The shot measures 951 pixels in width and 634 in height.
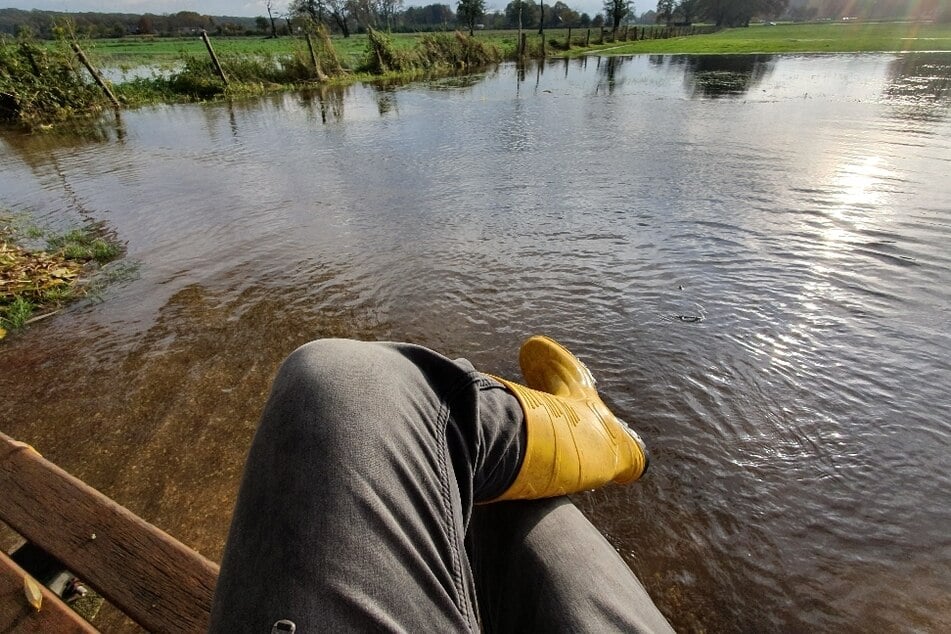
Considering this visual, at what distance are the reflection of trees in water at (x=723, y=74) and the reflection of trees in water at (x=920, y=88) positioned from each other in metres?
3.64

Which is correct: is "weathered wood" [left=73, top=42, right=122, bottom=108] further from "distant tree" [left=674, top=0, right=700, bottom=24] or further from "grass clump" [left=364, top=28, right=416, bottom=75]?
"distant tree" [left=674, top=0, right=700, bottom=24]

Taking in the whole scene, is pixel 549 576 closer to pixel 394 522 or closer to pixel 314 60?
pixel 394 522

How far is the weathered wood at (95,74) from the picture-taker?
1238 centimetres

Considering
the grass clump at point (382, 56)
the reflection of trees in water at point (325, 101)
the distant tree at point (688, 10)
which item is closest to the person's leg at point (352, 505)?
the reflection of trees in water at point (325, 101)

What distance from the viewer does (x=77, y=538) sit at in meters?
1.14

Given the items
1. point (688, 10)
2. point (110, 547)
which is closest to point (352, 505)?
point (110, 547)

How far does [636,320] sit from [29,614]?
309cm

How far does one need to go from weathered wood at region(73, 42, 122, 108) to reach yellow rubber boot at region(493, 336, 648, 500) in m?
17.6

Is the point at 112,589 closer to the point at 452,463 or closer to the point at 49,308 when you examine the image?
the point at 452,463

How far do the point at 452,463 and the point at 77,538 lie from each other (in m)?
1.05

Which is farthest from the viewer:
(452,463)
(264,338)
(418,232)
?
(418,232)

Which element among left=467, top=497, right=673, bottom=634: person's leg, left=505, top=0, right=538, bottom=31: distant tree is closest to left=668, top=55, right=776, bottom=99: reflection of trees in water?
left=467, top=497, right=673, bottom=634: person's leg

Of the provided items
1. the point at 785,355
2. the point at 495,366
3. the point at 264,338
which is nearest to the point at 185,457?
the point at 264,338

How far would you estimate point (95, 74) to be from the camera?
13.0m
